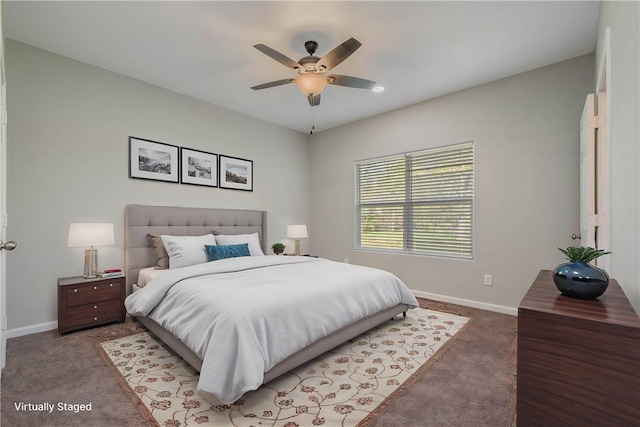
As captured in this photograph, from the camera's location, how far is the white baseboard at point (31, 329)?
2775 millimetres

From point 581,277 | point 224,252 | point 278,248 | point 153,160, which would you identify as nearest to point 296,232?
point 278,248

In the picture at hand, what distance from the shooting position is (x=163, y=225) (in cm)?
372

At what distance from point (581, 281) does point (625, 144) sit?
691 millimetres

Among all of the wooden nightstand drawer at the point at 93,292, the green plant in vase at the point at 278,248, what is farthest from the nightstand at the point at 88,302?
the green plant in vase at the point at 278,248

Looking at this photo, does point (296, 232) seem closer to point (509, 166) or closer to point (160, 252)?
point (160, 252)

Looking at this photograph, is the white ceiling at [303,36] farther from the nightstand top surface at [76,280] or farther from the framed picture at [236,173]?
the nightstand top surface at [76,280]

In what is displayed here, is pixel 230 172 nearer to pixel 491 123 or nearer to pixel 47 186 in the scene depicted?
pixel 47 186

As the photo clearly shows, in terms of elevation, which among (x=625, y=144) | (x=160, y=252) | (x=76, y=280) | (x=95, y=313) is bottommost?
(x=95, y=313)

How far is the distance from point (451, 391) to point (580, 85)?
3.23 m

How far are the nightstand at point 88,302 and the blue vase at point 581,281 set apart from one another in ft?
11.7

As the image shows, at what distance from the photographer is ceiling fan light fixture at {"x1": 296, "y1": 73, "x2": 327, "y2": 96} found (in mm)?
2637

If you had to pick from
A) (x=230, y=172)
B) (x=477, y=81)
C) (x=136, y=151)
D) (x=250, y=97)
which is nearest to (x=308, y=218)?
(x=230, y=172)

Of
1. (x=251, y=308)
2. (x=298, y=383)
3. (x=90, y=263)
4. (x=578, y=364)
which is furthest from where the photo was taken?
(x=90, y=263)

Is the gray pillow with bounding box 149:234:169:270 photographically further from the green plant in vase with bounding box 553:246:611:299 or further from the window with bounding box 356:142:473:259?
the green plant in vase with bounding box 553:246:611:299
